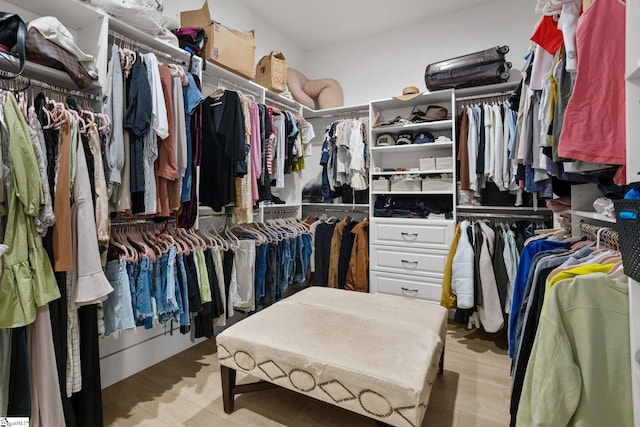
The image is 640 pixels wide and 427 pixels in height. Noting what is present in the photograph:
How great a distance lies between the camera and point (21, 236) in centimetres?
133

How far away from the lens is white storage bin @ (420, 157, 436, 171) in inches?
123

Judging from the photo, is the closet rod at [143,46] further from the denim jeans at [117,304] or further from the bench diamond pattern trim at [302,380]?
the bench diamond pattern trim at [302,380]

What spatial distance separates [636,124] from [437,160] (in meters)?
2.30

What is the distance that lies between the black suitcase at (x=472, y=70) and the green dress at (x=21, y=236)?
118 inches

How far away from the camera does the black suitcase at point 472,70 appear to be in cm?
278

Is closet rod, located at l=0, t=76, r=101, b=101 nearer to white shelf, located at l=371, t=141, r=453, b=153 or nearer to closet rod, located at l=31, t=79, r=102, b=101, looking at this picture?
closet rod, located at l=31, t=79, r=102, b=101

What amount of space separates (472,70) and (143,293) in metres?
3.07

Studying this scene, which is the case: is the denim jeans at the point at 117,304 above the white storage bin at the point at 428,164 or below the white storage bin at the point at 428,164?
below

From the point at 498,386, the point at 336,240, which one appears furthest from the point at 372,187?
the point at 498,386

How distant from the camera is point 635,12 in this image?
0.83 meters

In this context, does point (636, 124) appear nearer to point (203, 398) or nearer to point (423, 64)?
point (203, 398)

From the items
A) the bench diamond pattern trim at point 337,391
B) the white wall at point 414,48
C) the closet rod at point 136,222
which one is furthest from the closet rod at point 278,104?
the bench diamond pattern trim at point 337,391

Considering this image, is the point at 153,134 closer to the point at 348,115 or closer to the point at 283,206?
the point at 283,206

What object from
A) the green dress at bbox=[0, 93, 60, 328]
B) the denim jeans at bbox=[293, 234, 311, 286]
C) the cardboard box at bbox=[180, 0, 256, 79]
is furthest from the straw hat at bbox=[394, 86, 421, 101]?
the green dress at bbox=[0, 93, 60, 328]
